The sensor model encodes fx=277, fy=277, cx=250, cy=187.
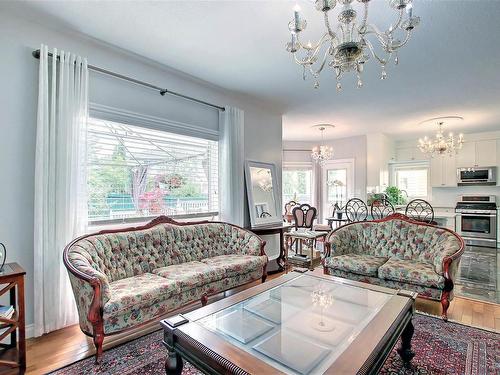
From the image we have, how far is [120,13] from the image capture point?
2.32 metres

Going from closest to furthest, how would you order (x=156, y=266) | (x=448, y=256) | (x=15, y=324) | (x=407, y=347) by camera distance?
(x=15, y=324), (x=407, y=347), (x=448, y=256), (x=156, y=266)

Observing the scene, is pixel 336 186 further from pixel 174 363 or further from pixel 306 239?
pixel 174 363

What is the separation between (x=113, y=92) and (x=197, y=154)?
1.28 m

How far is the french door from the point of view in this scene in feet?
24.3

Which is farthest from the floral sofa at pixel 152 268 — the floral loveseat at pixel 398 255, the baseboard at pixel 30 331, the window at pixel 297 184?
the window at pixel 297 184

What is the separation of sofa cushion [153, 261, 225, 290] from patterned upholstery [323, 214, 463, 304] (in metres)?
1.49

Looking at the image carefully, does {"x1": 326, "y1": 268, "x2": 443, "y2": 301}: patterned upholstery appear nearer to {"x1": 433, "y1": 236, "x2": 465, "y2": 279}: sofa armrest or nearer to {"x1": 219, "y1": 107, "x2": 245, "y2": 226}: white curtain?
{"x1": 433, "y1": 236, "x2": 465, "y2": 279}: sofa armrest

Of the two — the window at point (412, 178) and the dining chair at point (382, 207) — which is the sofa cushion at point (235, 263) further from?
the window at point (412, 178)

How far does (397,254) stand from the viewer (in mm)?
3494

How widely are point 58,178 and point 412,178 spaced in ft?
26.9

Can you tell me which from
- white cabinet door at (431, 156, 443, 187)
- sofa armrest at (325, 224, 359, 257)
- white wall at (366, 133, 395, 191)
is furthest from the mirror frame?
white cabinet door at (431, 156, 443, 187)

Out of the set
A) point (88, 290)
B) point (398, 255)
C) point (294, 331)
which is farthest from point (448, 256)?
point (88, 290)

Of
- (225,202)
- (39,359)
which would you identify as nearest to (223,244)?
(225,202)

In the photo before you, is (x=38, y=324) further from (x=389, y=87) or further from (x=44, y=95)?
(x=389, y=87)
